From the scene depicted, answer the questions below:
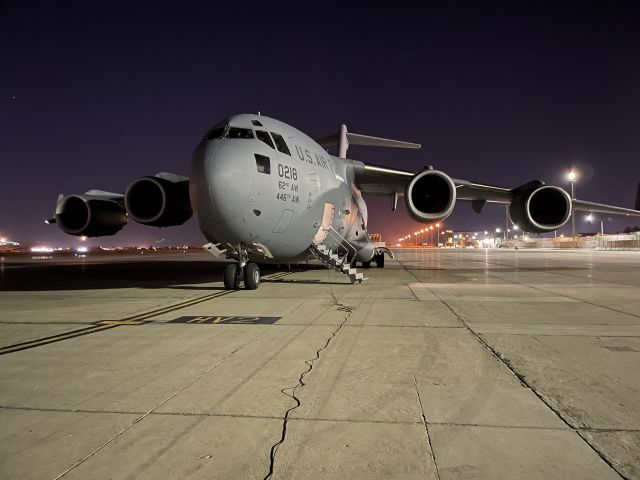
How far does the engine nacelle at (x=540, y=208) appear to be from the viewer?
15688 mm

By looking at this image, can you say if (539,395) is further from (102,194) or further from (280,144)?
(102,194)

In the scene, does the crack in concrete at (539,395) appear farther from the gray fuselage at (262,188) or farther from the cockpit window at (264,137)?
the cockpit window at (264,137)

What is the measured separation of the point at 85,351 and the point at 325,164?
937cm

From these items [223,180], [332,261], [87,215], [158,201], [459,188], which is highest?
[459,188]

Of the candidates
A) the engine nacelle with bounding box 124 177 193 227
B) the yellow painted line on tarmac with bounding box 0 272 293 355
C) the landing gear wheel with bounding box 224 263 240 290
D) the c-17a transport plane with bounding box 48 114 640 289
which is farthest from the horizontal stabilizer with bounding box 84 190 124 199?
the yellow painted line on tarmac with bounding box 0 272 293 355

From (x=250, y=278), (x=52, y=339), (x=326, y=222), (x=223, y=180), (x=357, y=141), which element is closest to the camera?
(x=52, y=339)

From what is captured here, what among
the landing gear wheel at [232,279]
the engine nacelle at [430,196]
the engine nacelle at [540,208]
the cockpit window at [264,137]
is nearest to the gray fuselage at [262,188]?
the cockpit window at [264,137]

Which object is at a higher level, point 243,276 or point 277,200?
point 277,200

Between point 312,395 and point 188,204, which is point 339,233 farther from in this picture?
point 312,395

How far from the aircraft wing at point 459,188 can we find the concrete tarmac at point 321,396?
9395mm

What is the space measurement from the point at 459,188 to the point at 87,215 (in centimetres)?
1404

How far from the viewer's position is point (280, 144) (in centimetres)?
1085

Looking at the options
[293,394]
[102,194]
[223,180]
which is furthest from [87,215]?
[293,394]

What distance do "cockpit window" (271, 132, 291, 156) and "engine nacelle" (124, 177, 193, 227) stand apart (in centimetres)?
479
